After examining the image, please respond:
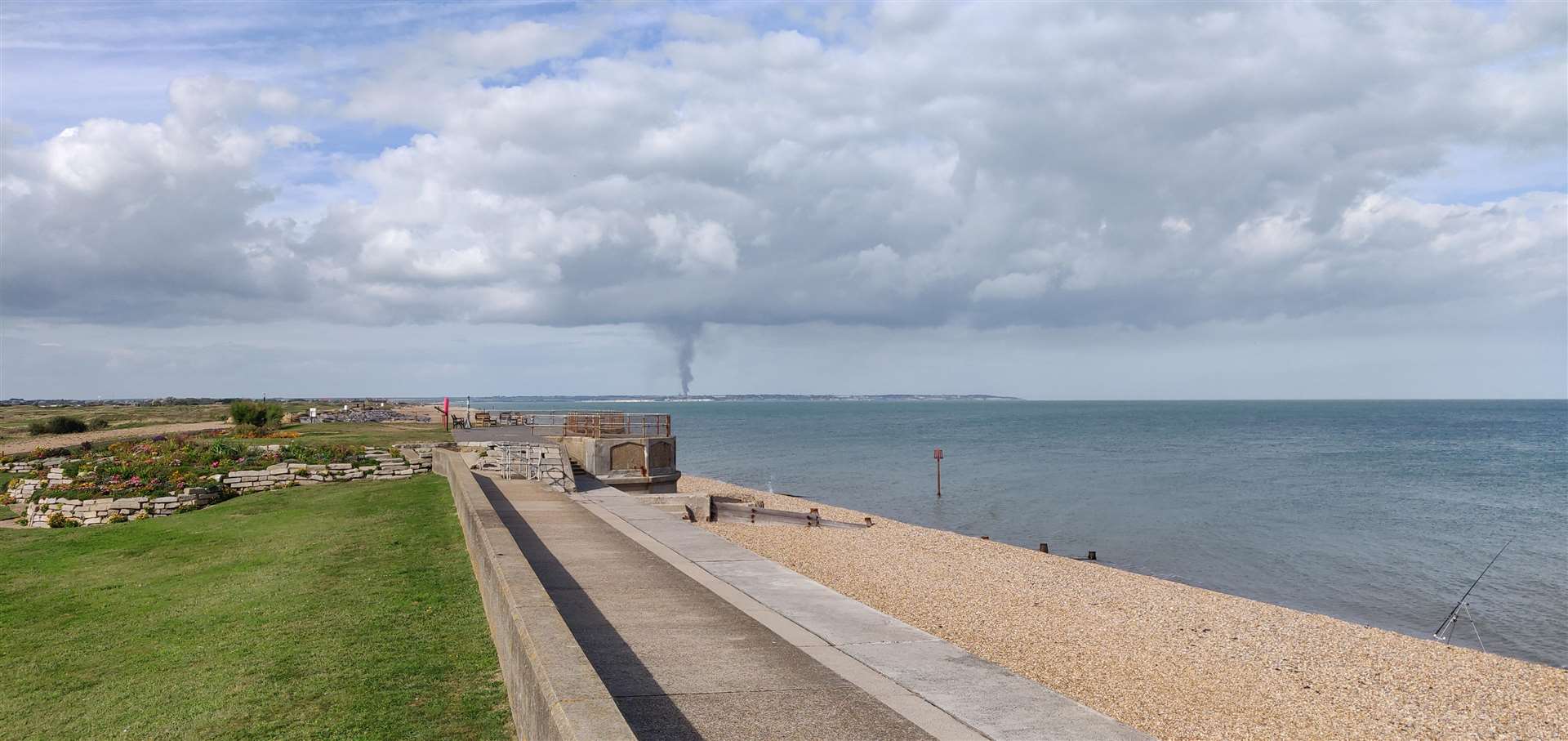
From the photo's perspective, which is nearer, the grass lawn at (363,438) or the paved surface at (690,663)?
the paved surface at (690,663)

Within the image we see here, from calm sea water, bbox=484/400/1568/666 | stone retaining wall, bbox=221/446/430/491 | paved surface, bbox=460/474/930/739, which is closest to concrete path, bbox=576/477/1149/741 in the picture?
paved surface, bbox=460/474/930/739

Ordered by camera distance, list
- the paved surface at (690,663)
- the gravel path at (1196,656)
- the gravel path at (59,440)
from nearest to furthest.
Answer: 1. the paved surface at (690,663)
2. the gravel path at (1196,656)
3. the gravel path at (59,440)

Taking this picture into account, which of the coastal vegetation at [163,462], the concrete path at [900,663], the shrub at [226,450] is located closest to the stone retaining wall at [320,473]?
the coastal vegetation at [163,462]

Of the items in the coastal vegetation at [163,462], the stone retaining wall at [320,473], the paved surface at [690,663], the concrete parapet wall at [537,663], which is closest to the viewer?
the concrete parapet wall at [537,663]

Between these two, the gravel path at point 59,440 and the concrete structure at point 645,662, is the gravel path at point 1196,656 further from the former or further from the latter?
the gravel path at point 59,440

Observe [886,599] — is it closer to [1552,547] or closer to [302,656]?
[302,656]

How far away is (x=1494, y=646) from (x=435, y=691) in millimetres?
21233

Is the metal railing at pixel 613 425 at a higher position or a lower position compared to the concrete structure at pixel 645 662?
higher

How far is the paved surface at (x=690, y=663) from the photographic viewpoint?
24.0 ft

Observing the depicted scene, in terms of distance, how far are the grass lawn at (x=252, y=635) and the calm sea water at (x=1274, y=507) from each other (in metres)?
20.5

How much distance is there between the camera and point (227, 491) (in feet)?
82.1

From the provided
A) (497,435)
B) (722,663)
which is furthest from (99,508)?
(722,663)

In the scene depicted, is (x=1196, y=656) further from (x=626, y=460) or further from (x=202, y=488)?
(x=202, y=488)

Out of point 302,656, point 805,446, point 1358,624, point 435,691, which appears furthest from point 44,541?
point 805,446
